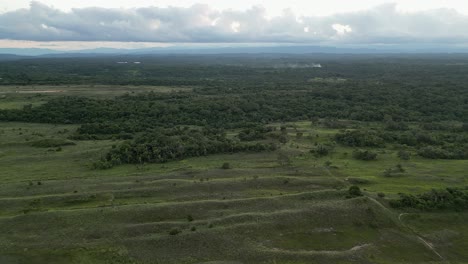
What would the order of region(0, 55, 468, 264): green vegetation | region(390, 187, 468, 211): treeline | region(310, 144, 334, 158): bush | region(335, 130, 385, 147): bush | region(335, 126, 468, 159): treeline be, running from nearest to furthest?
region(0, 55, 468, 264): green vegetation → region(390, 187, 468, 211): treeline → region(310, 144, 334, 158): bush → region(335, 126, 468, 159): treeline → region(335, 130, 385, 147): bush

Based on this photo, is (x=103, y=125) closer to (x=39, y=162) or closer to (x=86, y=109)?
(x=86, y=109)

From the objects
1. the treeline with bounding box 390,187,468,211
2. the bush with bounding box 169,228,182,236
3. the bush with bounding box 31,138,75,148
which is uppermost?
the bush with bounding box 31,138,75,148

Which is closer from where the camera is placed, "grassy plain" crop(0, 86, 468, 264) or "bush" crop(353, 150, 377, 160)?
"grassy plain" crop(0, 86, 468, 264)

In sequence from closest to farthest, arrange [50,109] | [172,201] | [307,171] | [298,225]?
[298,225], [172,201], [307,171], [50,109]

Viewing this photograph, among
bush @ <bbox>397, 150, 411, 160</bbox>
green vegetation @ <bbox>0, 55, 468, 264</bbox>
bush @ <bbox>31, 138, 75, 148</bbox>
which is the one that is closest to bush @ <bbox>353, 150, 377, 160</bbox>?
green vegetation @ <bbox>0, 55, 468, 264</bbox>

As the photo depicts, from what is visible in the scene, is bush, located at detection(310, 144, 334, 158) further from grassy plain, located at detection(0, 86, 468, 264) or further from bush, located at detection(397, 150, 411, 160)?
bush, located at detection(397, 150, 411, 160)

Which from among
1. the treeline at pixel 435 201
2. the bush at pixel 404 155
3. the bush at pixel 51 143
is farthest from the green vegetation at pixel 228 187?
the bush at pixel 51 143

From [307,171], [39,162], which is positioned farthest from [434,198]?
[39,162]
